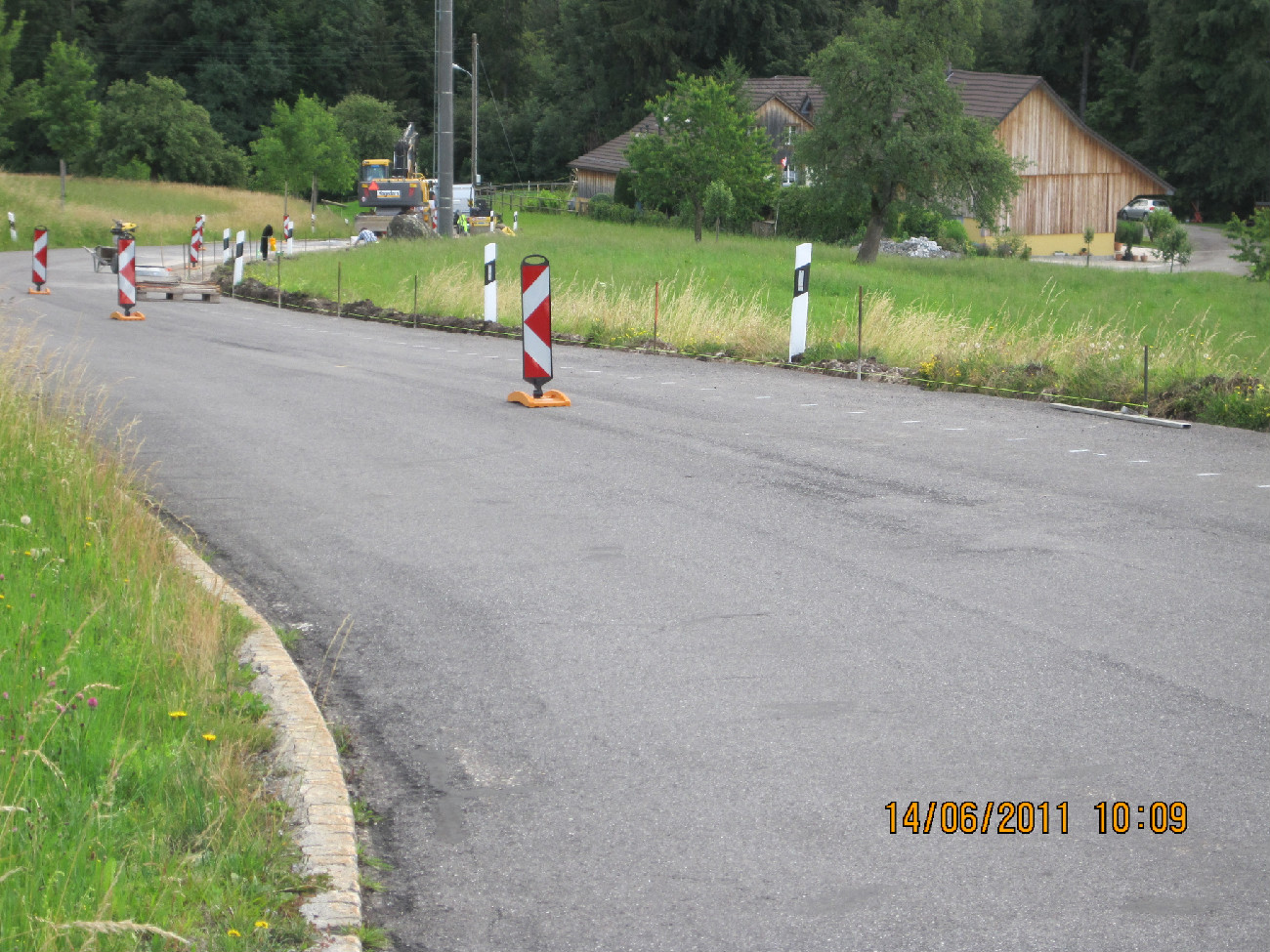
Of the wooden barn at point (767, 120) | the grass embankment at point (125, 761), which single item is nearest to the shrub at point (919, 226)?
the wooden barn at point (767, 120)

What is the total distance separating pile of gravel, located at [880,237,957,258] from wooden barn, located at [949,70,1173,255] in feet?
21.0

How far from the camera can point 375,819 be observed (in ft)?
14.8

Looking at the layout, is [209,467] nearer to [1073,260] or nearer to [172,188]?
[1073,260]

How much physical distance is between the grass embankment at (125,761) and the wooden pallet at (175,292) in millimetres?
22319

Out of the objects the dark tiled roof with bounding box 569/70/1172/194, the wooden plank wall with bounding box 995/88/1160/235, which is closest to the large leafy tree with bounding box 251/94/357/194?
the dark tiled roof with bounding box 569/70/1172/194

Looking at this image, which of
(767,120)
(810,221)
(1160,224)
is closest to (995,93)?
Result: (810,221)

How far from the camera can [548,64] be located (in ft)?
332

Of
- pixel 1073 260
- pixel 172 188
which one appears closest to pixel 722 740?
pixel 1073 260

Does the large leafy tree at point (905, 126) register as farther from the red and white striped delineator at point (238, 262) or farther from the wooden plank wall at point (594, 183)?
the wooden plank wall at point (594, 183)

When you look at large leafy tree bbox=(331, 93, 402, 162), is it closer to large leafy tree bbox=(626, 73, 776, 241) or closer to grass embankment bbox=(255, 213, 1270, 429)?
large leafy tree bbox=(626, 73, 776, 241)

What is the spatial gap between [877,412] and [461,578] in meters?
6.49

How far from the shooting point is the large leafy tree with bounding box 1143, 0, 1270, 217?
70.2 m

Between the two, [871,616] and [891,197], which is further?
[891,197]

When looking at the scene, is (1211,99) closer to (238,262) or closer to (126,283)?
(238,262)
